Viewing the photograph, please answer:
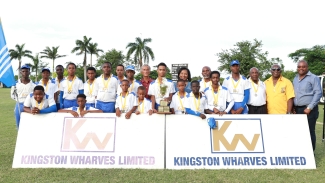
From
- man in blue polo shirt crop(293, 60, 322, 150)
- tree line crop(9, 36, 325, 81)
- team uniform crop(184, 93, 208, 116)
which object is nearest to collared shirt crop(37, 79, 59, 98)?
team uniform crop(184, 93, 208, 116)

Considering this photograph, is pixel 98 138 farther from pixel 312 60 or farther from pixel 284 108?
pixel 312 60

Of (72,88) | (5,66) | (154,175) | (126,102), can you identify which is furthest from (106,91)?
(154,175)

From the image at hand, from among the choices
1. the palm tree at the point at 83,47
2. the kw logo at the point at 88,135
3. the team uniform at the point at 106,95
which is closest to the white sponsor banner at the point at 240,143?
the kw logo at the point at 88,135

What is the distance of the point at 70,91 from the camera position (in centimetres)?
661

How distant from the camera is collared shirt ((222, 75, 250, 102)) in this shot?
6.09 metres

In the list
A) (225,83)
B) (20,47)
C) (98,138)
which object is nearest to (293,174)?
(225,83)

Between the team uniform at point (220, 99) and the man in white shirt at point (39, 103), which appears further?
the team uniform at point (220, 99)

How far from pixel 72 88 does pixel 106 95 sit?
95cm

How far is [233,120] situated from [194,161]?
115cm

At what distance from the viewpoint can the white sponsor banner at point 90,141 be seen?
A: 17.1 feet

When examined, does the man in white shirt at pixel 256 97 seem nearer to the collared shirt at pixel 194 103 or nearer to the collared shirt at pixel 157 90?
the collared shirt at pixel 194 103

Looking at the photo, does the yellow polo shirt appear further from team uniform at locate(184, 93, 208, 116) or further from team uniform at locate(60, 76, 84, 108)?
team uniform at locate(60, 76, 84, 108)

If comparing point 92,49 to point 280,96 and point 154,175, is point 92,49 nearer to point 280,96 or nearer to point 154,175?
point 280,96

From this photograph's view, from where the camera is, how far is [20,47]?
62.2 meters
